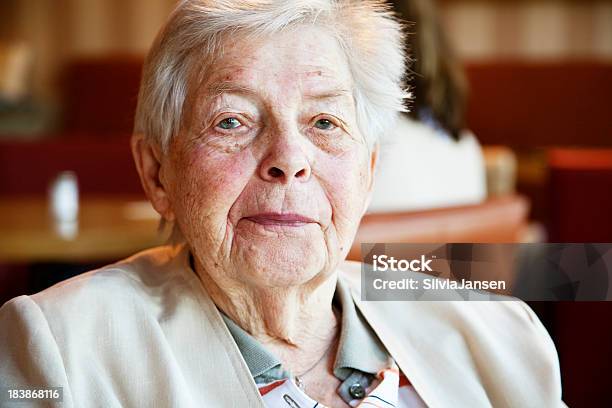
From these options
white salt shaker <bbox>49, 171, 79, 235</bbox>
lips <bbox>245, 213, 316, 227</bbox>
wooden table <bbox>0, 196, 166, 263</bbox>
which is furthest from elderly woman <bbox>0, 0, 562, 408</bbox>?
white salt shaker <bbox>49, 171, 79, 235</bbox>

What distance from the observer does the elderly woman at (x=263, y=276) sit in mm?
952

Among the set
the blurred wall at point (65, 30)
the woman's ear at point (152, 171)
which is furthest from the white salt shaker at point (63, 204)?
the blurred wall at point (65, 30)

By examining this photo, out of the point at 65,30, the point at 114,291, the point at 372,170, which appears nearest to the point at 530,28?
the point at 65,30

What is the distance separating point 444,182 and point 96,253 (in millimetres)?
961

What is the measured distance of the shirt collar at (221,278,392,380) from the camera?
1.01 meters

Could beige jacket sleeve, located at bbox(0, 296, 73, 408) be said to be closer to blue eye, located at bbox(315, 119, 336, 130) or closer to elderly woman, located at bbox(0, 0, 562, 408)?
elderly woman, located at bbox(0, 0, 562, 408)

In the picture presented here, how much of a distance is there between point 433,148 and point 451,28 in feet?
14.2

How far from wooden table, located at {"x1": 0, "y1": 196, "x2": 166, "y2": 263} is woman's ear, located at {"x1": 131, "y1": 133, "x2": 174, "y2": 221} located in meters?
1.05

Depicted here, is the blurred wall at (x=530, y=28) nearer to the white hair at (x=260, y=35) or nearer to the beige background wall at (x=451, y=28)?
the beige background wall at (x=451, y=28)

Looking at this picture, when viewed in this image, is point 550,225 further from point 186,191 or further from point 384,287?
point 186,191

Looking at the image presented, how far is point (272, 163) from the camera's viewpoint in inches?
37.7

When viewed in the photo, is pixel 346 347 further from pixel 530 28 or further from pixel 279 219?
pixel 530 28

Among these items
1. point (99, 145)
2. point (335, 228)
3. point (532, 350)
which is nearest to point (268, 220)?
point (335, 228)

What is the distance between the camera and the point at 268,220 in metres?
0.97
